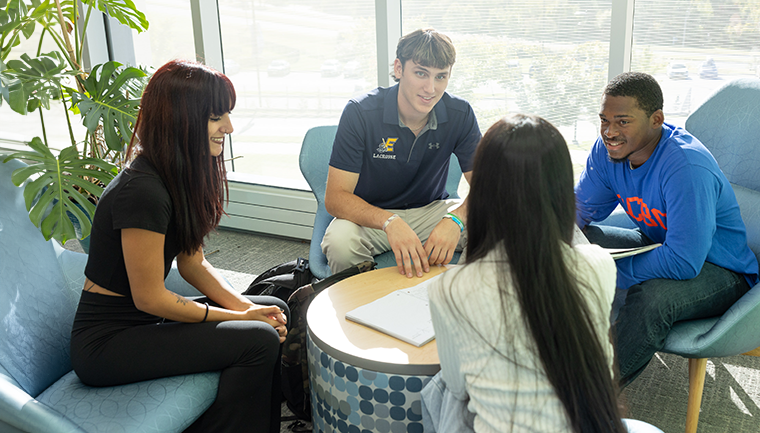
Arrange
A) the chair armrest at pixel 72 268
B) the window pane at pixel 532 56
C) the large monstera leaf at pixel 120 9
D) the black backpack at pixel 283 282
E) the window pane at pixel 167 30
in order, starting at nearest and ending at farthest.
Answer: the chair armrest at pixel 72 268, the black backpack at pixel 283 282, the window pane at pixel 532 56, the large monstera leaf at pixel 120 9, the window pane at pixel 167 30

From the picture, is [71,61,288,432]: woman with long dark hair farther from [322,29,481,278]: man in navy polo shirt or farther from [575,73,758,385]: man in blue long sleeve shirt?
[575,73,758,385]: man in blue long sleeve shirt

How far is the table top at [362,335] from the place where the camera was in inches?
51.3

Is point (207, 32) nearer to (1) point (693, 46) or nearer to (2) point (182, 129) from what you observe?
(2) point (182, 129)

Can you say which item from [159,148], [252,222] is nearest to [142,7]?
[252,222]

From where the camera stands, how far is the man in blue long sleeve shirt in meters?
1.63

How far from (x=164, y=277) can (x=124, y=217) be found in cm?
19

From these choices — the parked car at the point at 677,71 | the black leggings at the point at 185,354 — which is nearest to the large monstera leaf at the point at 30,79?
the black leggings at the point at 185,354

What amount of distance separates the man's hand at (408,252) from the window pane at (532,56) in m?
1.20

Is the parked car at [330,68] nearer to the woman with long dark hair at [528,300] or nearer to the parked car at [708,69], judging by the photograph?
the parked car at [708,69]

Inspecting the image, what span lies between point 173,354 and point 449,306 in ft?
2.67

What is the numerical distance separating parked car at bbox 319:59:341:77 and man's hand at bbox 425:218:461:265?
5.79 ft

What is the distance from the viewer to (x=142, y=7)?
381 centimetres

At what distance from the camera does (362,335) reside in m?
1.44

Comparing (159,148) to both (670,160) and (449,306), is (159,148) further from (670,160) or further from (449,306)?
(670,160)
